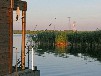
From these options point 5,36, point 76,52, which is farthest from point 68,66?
point 5,36

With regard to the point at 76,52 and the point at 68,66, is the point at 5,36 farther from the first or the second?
the point at 76,52

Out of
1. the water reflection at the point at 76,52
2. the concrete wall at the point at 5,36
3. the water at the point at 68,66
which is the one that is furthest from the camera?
the water reflection at the point at 76,52

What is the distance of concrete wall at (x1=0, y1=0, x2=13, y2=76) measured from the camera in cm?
1691

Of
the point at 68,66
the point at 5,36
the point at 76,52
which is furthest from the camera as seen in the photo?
the point at 76,52

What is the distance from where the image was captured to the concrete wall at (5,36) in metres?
16.9

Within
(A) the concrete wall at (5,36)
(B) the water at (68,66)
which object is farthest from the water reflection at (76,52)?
(A) the concrete wall at (5,36)

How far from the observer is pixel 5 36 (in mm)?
17203

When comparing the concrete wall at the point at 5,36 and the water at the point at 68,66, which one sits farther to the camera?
the water at the point at 68,66

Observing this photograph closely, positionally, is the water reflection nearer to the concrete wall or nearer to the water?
the water

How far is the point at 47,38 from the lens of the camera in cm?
10738

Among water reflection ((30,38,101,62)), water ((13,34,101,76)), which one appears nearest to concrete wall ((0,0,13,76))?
water ((13,34,101,76))

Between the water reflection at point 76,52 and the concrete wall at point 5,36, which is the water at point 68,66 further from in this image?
the concrete wall at point 5,36

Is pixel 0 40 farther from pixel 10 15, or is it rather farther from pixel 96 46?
pixel 96 46

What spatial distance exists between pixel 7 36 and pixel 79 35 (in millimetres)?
82213
